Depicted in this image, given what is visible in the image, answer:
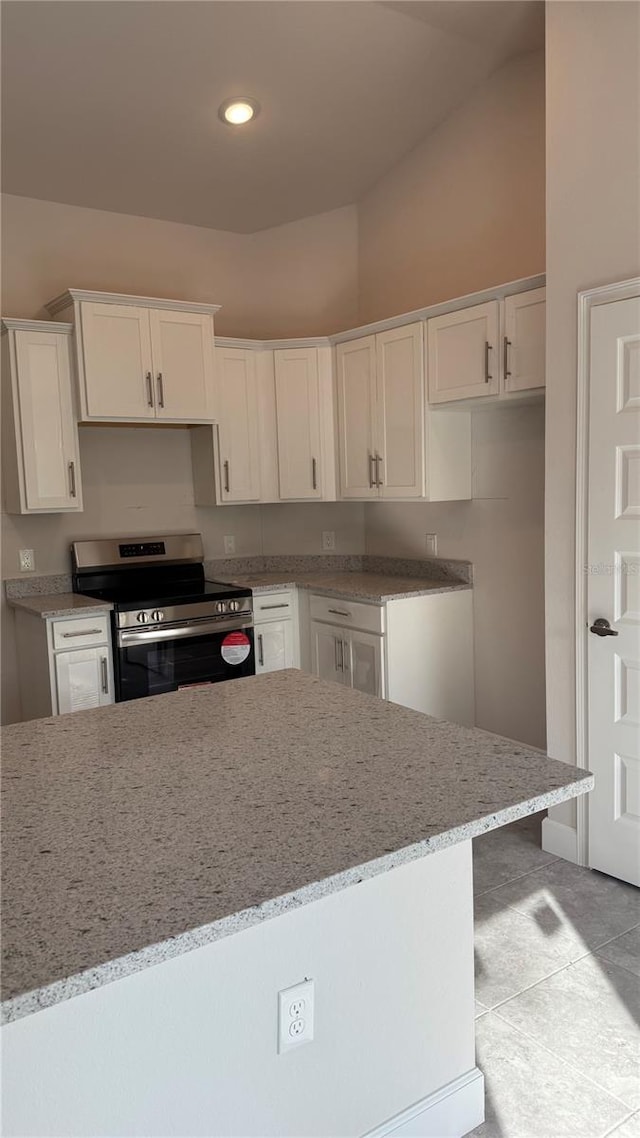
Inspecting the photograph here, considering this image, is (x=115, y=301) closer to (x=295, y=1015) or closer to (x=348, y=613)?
(x=348, y=613)

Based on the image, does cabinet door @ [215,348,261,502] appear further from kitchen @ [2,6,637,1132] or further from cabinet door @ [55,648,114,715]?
cabinet door @ [55,648,114,715]

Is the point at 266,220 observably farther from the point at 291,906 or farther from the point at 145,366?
the point at 291,906

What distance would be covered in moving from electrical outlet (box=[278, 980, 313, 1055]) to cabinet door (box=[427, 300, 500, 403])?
101 inches

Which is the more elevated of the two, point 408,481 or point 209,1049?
point 408,481

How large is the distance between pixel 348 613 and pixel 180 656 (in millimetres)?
874

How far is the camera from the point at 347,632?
400 cm

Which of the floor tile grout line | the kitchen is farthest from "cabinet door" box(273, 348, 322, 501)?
the floor tile grout line

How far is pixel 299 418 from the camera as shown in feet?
14.4

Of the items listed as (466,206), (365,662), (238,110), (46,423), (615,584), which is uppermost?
(238,110)

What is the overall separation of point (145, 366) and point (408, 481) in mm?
1448

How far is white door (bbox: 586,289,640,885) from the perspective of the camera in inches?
101

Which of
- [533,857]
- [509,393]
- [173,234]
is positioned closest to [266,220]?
[173,234]

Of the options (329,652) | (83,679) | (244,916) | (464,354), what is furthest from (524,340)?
(244,916)

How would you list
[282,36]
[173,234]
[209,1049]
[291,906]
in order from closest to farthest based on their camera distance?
[291,906], [209,1049], [282,36], [173,234]
